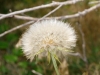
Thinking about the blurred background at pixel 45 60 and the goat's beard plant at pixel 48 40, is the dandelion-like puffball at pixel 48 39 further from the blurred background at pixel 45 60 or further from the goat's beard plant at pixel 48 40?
the blurred background at pixel 45 60

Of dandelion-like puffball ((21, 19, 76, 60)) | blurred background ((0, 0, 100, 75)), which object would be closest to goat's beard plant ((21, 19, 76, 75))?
dandelion-like puffball ((21, 19, 76, 60))

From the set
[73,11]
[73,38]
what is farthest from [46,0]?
[73,38]

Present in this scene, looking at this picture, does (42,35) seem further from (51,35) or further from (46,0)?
(46,0)

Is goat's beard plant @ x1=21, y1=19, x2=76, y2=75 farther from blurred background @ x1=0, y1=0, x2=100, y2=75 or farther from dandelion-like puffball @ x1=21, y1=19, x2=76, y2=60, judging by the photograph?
blurred background @ x1=0, y1=0, x2=100, y2=75

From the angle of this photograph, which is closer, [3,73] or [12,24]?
[3,73]

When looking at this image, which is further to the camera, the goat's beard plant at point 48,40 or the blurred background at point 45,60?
the blurred background at point 45,60

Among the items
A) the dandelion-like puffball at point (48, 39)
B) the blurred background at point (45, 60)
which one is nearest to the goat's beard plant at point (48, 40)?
the dandelion-like puffball at point (48, 39)

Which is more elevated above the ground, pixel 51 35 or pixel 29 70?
pixel 51 35
